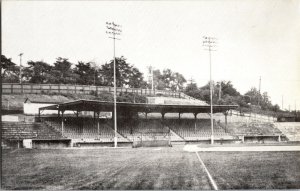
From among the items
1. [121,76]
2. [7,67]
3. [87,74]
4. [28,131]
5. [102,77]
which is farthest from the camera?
[121,76]

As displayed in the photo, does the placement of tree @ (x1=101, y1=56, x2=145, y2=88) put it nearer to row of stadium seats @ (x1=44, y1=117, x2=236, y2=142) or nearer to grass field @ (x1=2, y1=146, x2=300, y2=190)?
row of stadium seats @ (x1=44, y1=117, x2=236, y2=142)

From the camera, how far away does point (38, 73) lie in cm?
1966

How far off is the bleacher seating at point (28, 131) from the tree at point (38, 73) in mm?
2308

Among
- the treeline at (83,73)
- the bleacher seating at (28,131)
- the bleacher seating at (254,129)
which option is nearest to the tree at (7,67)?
the treeline at (83,73)

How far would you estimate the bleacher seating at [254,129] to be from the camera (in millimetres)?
22961

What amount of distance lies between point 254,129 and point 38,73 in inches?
551

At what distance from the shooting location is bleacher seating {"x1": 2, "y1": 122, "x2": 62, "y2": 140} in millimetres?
15470

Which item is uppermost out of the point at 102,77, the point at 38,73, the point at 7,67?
the point at 102,77

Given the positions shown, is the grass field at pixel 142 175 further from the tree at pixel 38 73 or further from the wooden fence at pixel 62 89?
the tree at pixel 38 73

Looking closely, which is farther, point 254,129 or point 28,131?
point 254,129

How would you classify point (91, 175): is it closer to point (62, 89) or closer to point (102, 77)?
point (62, 89)

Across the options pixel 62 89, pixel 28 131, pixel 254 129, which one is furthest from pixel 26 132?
pixel 254 129

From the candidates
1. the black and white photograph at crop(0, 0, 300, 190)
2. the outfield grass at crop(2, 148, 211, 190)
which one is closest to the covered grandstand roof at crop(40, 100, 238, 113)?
the black and white photograph at crop(0, 0, 300, 190)

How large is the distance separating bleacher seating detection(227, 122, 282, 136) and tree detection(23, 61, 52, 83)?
12.3 meters
